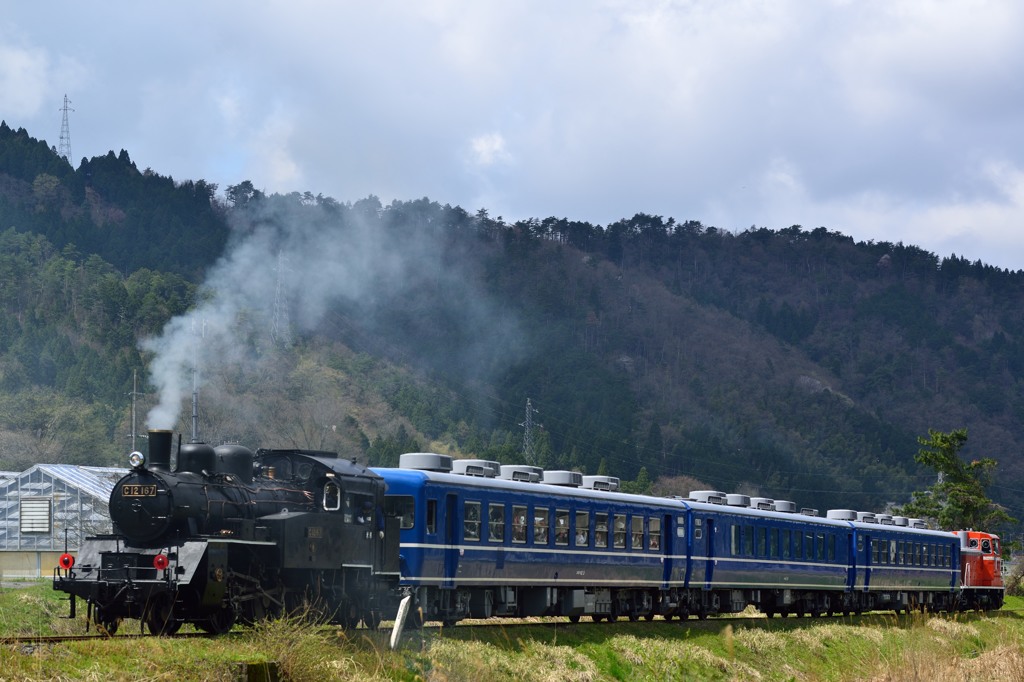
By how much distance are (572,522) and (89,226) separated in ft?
429

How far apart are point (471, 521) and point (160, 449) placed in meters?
7.70

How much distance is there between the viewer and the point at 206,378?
101m

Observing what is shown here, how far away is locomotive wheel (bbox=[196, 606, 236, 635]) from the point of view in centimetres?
1894

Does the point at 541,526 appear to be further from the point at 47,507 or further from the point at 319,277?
the point at 319,277

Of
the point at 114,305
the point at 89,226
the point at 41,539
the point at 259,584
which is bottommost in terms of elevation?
the point at 41,539

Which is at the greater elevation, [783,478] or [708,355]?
[708,355]

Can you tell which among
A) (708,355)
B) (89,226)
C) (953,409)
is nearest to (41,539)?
(89,226)

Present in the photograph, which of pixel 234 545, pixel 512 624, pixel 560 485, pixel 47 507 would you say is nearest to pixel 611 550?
pixel 560 485

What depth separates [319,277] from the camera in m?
149

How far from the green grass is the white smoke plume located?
211ft

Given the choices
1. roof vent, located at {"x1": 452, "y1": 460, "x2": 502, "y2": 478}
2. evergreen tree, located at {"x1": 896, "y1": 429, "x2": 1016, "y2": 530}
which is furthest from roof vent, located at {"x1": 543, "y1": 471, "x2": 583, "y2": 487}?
evergreen tree, located at {"x1": 896, "y1": 429, "x2": 1016, "y2": 530}

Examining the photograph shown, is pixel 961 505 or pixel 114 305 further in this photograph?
pixel 114 305

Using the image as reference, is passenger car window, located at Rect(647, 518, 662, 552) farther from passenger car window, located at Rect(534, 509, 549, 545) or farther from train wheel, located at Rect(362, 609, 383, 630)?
train wheel, located at Rect(362, 609, 383, 630)

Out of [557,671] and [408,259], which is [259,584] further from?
[408,259]
